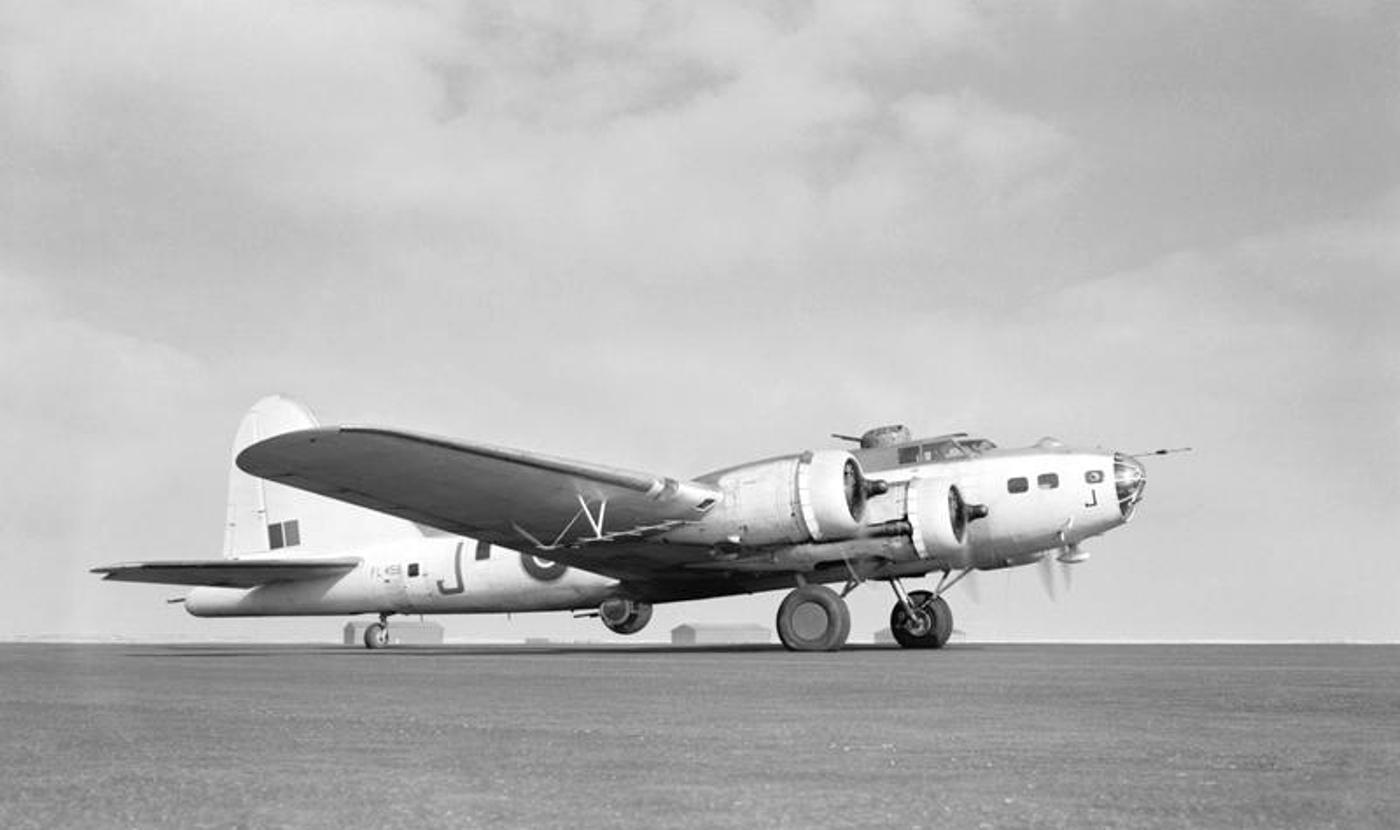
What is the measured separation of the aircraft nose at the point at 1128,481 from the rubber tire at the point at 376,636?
1394 cm

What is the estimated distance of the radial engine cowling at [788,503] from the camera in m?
17.0

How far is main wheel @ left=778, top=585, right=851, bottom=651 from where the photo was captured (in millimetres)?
17109

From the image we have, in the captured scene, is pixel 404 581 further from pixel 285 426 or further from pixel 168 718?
pixel 168 718

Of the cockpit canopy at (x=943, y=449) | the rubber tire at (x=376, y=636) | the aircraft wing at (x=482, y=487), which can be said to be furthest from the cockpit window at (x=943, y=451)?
the rubber tire at (x=376, y=636)

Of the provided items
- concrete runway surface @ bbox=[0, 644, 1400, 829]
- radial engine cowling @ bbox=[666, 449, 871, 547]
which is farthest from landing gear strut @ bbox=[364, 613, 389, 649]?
concrete runway surface @ bbox=[0, 644, 1400, 829]

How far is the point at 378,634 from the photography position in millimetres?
25703

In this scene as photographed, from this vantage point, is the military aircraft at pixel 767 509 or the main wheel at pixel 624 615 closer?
the military aircraft at pixel 767 509

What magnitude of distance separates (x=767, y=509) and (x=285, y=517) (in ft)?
40.4

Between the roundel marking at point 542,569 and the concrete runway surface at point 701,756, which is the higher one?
the roundel marking at point 542,569

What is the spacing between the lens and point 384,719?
6203 mm

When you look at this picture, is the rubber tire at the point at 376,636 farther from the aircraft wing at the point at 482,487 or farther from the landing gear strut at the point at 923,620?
the landing gear strut at the point at 923,620

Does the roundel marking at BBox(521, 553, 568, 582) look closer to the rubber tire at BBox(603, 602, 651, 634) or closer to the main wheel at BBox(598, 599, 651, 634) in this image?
the main wheel at BBox(598, 599, 651, 634)

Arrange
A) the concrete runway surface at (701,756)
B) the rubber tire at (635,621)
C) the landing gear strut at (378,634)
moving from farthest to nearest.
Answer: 1. the landing gear strut at (378,634)
2. the rubber tire at (635,621)
3. the concrete runway surface at (701,756)

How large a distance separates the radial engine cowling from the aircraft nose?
342 cm
